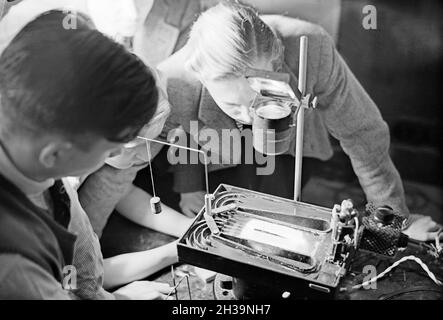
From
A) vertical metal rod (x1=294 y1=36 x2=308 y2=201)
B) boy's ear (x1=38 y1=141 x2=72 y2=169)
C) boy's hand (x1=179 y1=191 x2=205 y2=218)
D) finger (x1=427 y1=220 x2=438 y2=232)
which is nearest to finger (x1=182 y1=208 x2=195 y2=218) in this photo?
boy's hand (x1=179 y1=191 x2=205 y2=218)

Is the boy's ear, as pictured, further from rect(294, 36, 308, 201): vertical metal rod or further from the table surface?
rect(294, 36, 308, 201): vertical metal rod

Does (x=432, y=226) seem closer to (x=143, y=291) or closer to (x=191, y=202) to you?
(x=191, y=202)

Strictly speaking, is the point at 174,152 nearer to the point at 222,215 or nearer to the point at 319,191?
the point at 222,215

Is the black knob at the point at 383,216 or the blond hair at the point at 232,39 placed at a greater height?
the blond hair at the point at 232,39

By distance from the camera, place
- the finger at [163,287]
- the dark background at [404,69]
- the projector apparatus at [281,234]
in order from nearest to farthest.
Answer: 1. the projector apparatus at [281,234]
2. the dark background at [404,69]
3. the finger at [163,287]

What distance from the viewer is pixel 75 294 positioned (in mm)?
1468

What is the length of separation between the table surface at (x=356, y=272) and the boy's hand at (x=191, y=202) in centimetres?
9

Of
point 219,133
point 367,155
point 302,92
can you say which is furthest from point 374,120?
point 219,133

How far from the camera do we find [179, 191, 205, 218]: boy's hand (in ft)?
5.61

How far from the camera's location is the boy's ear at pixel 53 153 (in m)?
1.22

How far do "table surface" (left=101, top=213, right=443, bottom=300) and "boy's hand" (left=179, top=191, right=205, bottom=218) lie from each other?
94 mm

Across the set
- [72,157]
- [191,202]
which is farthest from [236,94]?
[72,157]

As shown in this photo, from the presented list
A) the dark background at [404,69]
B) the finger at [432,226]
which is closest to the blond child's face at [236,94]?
the dark background at [404,69]

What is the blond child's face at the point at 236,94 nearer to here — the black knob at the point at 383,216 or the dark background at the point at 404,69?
the dark background at the point at 404,69
